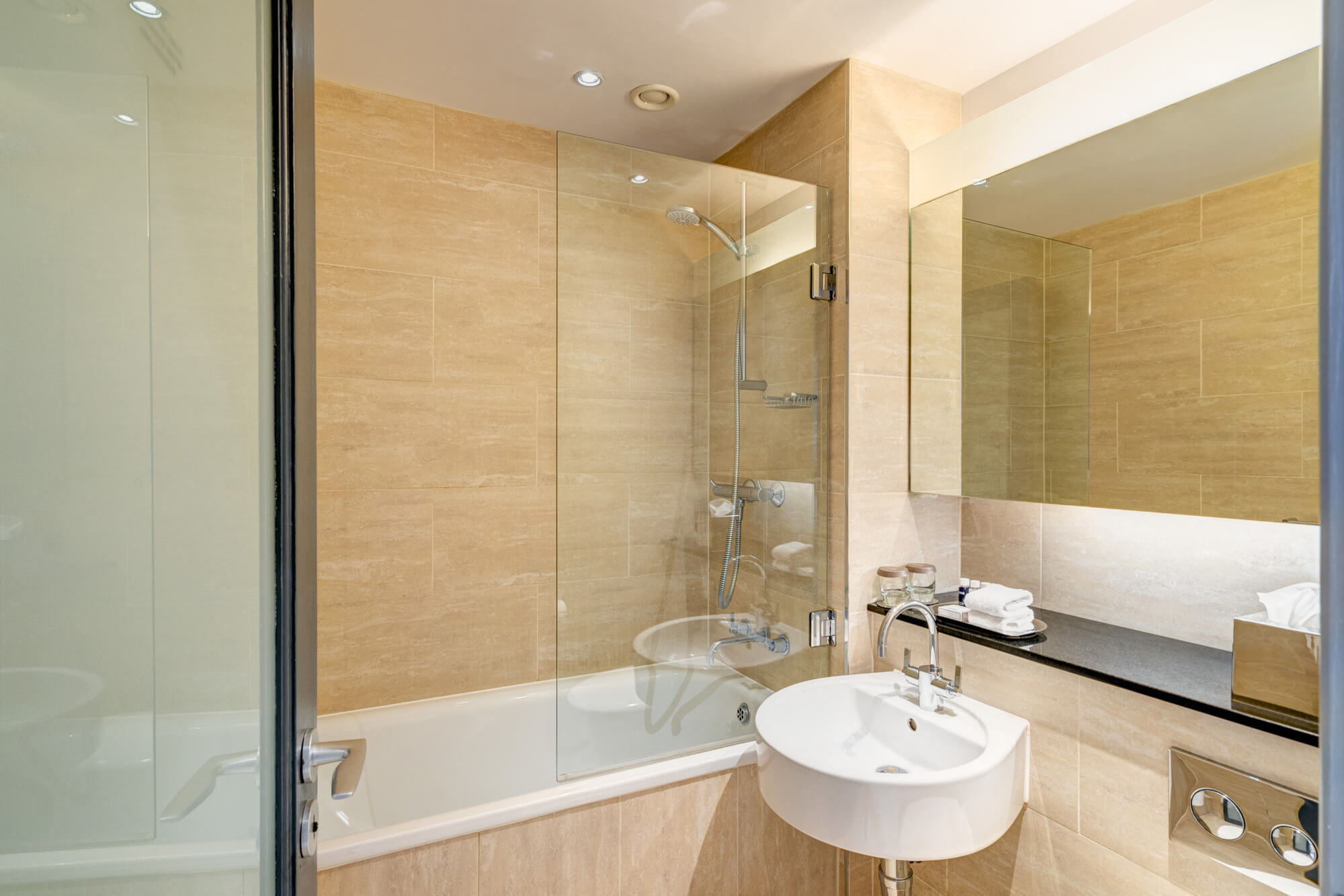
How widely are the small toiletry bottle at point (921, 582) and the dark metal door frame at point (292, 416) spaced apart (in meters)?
1.58

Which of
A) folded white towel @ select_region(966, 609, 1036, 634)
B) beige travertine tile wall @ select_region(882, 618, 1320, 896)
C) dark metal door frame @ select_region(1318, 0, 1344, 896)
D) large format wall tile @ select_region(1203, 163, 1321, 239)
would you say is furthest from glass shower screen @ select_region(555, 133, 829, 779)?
dark metal door frame @ select_region(1318, 0, 1344, 896)

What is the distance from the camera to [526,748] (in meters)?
2.21

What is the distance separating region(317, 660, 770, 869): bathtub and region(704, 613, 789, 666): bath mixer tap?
50 mm

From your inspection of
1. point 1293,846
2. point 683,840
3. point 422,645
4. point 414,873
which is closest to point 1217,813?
point 1293,846

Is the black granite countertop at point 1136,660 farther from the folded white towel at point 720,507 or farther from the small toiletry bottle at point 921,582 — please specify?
the folded white towel at point 720,507

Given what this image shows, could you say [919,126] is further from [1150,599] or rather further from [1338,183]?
[1338,183]

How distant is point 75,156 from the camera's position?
28 cm

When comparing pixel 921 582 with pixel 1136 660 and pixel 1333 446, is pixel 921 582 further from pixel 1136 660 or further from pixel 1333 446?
pixel 1333 446

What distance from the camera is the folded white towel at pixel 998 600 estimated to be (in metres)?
1.62

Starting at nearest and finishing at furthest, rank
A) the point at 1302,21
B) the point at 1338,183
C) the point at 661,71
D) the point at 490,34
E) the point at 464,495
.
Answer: the point at 1338,183 → the point at 1302,21 → the point at 490,34 → the point at 661,71 → the point at 464,495

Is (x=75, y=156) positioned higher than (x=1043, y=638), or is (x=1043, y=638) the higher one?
(x=75, y=156)

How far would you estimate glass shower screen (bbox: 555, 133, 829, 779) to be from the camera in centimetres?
162

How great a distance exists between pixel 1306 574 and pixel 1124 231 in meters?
0.84

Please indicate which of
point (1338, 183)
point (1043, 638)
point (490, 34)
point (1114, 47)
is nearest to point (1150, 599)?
point (1043, 638)
